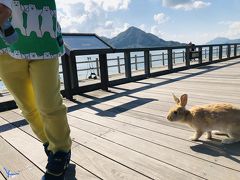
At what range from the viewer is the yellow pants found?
1.40m

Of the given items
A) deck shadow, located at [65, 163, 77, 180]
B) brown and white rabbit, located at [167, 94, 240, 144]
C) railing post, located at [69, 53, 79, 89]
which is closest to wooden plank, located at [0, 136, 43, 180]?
deck shadow, located at [65, 163, 77, 180]

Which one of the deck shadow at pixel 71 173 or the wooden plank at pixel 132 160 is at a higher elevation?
the wooden plank at pixel 132 160

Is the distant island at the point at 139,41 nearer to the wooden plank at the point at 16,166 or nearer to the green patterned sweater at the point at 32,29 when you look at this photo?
the wooden plank at the point at 16,166

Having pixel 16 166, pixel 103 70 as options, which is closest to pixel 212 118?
pixel 16 166

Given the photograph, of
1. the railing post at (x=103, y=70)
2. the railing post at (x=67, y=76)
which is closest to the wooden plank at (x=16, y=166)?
the railing post at (x=67, y=76)

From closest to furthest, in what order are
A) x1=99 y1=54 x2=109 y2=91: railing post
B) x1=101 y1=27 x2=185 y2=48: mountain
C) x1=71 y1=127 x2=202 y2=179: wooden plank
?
1. x1=71 y1=127 x2=202 y2=179: wooden plank
2. x1=99 y1=54 x2=109 y2=91: railing post
3. x1=101 y1=27 x2=185 y2=48: mountain

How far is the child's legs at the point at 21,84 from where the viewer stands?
4.81 feet

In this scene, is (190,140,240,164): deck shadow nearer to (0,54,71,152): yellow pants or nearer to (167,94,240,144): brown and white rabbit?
(167,94,240,144): brown and white rabbit

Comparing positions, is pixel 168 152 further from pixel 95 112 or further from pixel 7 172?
pixel 95 112

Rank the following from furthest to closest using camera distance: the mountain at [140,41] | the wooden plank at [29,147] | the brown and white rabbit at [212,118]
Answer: the mountain at [140,41] → the brown and white rabbit at [212,118] → the wooden plank at [29,147]

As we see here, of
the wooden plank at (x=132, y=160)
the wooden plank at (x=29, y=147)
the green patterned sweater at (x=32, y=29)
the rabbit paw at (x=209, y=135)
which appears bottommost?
the wooden plank at (x=29, y=147)

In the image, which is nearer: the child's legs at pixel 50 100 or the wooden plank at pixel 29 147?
the child's legs at pixel 50 100

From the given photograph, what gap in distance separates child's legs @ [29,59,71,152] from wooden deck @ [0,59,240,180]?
386 mm

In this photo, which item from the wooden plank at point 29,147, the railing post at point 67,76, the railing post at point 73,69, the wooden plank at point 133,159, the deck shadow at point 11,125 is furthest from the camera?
the railing post at point 73,69
